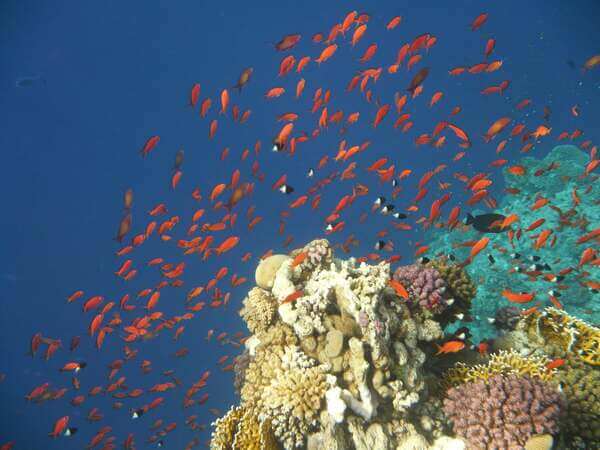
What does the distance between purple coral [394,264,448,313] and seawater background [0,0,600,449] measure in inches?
1235

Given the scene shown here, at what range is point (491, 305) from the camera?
12.7 meters

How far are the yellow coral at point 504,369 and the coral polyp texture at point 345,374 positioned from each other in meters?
0.50

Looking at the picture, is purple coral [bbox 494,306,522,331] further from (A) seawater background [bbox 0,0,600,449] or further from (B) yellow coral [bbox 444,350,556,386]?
(A) seawater background [bbox 0,0,600,449]

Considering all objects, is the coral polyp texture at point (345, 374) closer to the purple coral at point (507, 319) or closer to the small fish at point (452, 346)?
the small fish at point (452, 346)

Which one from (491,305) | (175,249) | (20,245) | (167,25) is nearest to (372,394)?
(491,305)

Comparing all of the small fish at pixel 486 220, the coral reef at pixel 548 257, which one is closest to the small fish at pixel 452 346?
the small fish at pixel 486 220

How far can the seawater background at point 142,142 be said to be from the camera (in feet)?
137

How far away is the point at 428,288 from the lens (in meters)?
5.23

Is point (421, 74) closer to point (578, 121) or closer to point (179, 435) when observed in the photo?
point (179, 435)

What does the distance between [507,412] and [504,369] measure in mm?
1005

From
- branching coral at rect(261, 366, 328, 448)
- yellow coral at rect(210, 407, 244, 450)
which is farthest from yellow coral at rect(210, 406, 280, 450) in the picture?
branching coral at rect(261, 366, 328, 448)

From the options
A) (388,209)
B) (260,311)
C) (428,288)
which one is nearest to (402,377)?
(428,288)

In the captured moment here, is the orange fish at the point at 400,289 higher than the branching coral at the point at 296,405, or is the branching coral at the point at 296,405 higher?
the orange fish at the point at 400,289

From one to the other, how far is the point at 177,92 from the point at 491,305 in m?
58.8
